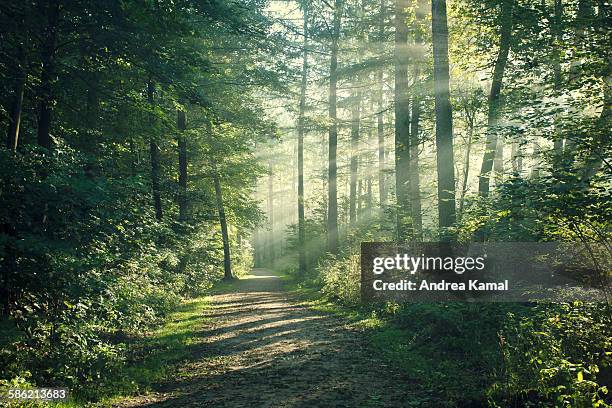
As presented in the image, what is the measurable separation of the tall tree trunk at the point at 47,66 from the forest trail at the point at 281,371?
18.7 ft

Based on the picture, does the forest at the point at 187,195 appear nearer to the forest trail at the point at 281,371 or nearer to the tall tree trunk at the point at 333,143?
the forest trail at the point at 281,371

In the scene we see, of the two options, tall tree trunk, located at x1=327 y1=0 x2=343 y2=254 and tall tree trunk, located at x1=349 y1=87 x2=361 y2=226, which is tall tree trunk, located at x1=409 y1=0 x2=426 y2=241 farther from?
tall tree trunk, located at x1=349 y1=87 x2=361 y2=226

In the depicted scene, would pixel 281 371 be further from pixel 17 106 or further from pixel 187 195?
pixel 187 195

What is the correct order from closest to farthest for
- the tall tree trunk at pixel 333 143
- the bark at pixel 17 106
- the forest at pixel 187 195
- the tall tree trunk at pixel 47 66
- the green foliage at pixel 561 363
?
the green foliage at pixel 561 363
the forest at pixel 187 195
the bark at pixel 17 106
the tall tree trunk at pixel 47 66
the tall tree trunk at pixel 333 143

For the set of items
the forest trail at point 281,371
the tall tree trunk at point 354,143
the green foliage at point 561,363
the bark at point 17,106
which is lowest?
the forest trail at point 281,371

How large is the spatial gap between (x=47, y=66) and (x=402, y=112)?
36.0 ft

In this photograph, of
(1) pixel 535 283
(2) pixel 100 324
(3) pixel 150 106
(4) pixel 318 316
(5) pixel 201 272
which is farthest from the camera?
(5) pixel 201 272

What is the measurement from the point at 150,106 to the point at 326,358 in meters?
7.51

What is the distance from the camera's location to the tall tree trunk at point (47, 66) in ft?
29.4

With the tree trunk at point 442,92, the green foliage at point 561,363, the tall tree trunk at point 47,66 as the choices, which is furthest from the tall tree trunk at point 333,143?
the green foliage at point 561,363

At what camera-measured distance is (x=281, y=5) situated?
985 inches

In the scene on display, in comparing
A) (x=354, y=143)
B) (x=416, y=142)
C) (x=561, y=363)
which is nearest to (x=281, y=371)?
(x=561, y=363)

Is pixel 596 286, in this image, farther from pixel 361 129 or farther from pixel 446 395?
pixel 361 129

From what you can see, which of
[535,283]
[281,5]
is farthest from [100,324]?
[281,5]
